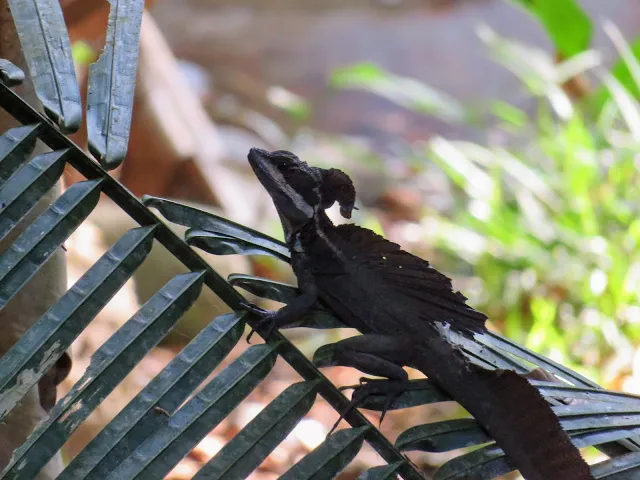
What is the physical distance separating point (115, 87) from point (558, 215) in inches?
114

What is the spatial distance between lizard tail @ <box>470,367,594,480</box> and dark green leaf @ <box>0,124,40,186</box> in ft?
2.46

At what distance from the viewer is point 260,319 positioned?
1.10 metres

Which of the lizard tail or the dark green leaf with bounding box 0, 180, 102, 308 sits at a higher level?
the lizard tail

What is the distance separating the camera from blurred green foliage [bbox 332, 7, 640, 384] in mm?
3064

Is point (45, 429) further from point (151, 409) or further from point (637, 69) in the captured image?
point (637, 69)

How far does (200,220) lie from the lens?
106cm

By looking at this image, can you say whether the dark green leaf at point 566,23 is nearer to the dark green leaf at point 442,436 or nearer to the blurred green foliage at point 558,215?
the blurred green foliage at point 558,215

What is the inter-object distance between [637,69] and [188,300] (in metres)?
3.24

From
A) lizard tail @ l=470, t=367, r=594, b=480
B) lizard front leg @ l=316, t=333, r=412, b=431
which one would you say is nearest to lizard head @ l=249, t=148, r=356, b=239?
lizard front leg @ l=316, t=333, r=412, b=431

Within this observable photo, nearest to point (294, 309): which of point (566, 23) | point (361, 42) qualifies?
point (566, 23)

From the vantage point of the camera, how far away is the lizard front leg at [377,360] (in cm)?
115

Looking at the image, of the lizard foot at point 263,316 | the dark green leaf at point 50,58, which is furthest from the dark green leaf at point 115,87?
the lizard foot at point 263,316

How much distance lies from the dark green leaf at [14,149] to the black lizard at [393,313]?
1.35ft

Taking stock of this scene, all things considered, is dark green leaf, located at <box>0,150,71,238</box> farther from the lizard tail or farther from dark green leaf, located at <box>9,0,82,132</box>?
the lizard tail
